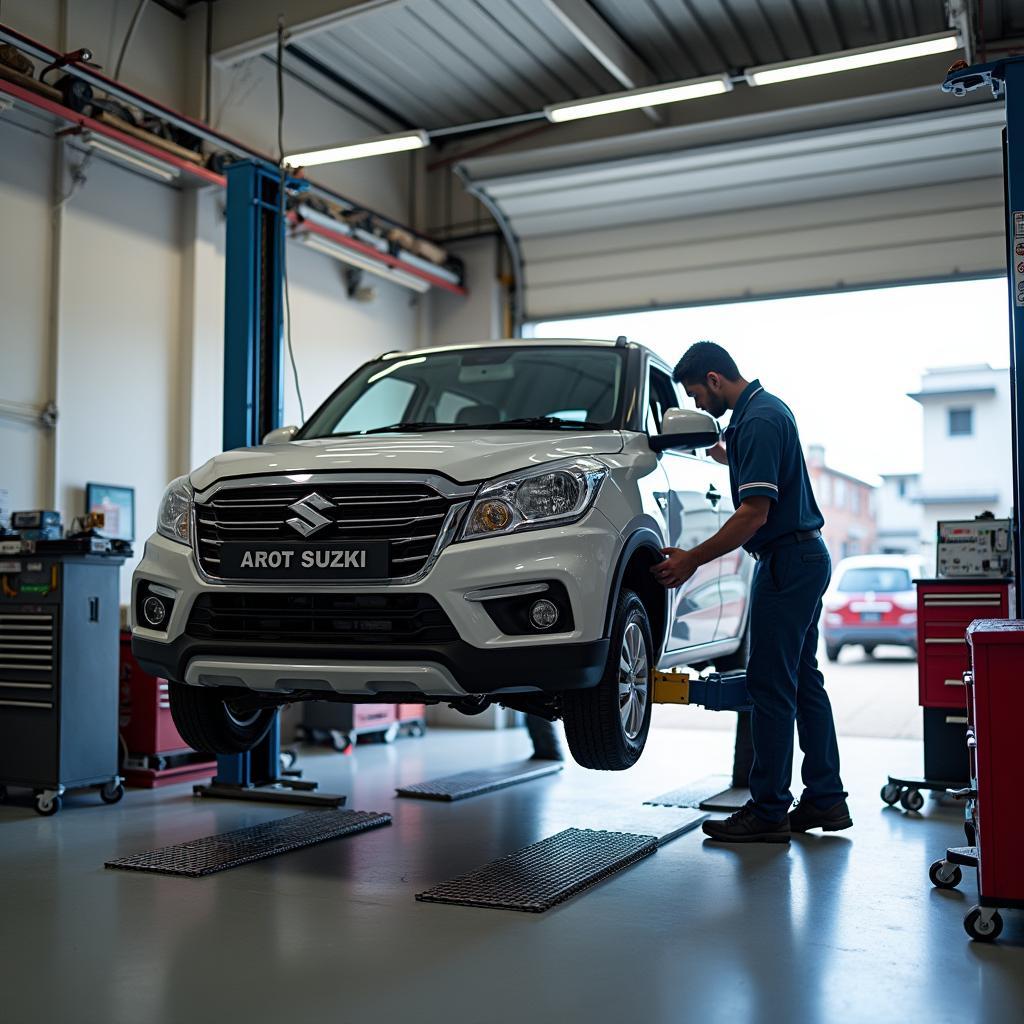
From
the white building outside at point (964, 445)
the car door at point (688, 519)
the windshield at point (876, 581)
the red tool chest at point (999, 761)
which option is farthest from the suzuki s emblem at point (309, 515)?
the windshield at point (876, 581)

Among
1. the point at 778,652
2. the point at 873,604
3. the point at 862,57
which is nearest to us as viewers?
the point at 778,652

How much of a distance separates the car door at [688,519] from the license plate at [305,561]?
4.20ft

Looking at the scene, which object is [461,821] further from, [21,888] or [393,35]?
[393,35]

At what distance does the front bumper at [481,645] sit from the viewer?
3.26 m

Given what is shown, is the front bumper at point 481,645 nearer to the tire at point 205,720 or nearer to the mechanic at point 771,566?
the tire at point 205,720

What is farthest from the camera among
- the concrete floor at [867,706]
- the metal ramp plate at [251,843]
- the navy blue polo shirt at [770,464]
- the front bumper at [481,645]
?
the concrete floor at [867,706]

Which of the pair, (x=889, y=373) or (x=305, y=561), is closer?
(x=305, y=561)

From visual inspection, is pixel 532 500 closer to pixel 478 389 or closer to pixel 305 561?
pixel 305 561

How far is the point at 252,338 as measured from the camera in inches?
211

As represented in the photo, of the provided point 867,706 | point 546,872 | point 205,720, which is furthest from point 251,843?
point 867,706

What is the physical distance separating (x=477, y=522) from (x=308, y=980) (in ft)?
4.18

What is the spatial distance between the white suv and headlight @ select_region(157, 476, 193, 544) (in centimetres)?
1

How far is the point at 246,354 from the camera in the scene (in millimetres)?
5328

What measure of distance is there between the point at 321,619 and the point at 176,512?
0.69m
